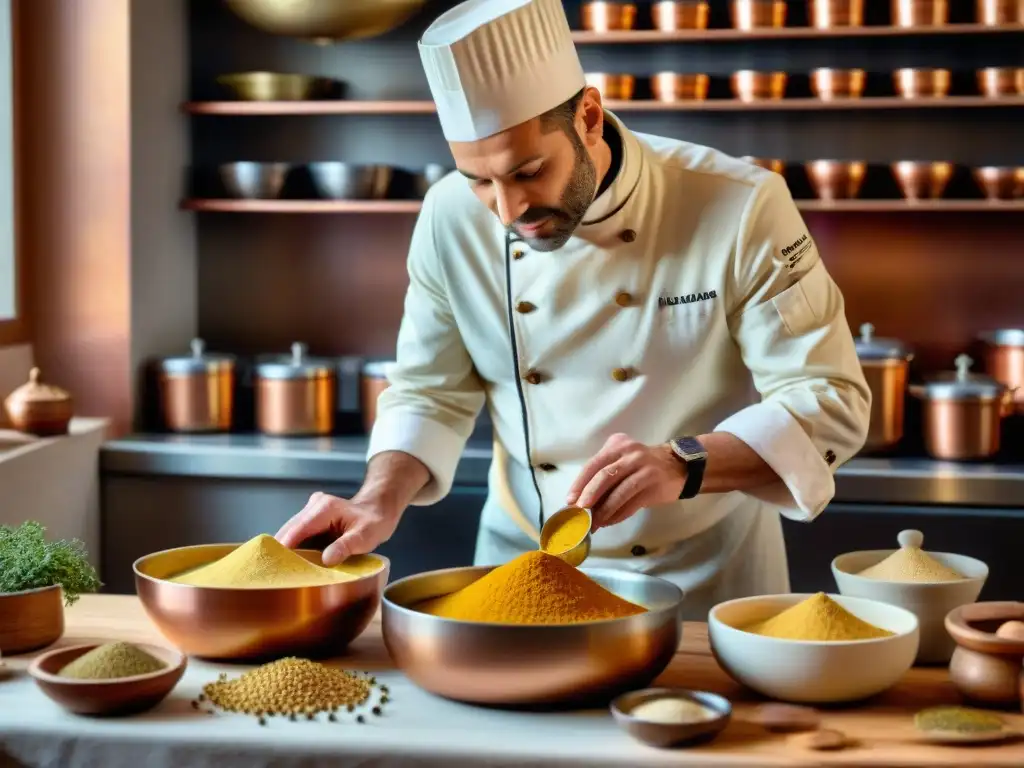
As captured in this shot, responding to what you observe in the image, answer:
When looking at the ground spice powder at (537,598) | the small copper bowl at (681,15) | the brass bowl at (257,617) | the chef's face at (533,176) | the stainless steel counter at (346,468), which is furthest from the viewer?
the small copper bowl at (681,15)

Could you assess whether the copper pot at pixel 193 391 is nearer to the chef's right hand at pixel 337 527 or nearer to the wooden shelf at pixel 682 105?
the wooden shelf at pixel 682 105

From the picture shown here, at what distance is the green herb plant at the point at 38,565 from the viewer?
1590mm

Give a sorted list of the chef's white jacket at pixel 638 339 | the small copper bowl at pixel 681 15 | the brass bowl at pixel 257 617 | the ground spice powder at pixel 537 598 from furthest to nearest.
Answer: the small copper bowl at pixel 681 15
the chef's white jacket at pixel 638 339
the brass bowl at pixel 257 617
the ground spice powder at pixel 537 598

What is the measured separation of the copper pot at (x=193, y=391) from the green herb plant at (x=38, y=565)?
180 cm

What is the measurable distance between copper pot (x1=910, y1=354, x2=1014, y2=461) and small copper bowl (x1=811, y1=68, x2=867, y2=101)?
80cm

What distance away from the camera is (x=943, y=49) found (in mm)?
3605

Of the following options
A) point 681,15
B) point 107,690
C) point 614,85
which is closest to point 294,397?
point 614,85

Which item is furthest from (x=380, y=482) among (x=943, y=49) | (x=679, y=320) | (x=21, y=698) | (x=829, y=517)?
(x=943, y=49)

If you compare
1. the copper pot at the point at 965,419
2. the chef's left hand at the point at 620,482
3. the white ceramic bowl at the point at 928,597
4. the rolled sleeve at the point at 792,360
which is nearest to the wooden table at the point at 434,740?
the white ceramic bowl at the point at 928,597

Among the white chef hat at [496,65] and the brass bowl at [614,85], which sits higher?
the brass bowl at [614,85]

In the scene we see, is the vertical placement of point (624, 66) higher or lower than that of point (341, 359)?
higher

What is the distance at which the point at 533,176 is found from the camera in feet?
5.62

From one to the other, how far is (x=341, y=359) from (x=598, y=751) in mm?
2660

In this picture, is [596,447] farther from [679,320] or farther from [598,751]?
[598,751]
